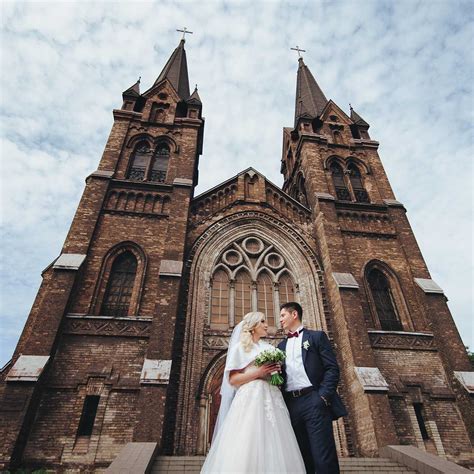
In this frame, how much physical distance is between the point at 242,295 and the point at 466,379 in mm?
7605

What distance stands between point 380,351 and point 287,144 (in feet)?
50.7

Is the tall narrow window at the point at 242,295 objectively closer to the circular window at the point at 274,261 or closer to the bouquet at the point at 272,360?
the circular window at the point at 274,261

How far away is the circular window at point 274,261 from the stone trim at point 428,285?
513cm

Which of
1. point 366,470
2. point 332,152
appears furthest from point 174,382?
point 332,152

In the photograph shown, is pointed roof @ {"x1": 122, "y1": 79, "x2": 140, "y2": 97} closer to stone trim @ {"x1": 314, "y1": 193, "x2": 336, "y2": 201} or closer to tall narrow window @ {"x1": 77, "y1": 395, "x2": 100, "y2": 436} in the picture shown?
stone trim @ {"x1": 314, "y1": 193, "x2": 336, "y2": 201}

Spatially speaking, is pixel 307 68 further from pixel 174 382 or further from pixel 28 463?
pixel 28 463

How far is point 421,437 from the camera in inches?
392

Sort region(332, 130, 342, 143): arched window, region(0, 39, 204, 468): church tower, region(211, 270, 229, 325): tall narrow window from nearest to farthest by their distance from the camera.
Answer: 1. region(0, 39, 204, 468): church tower
2. region(211, 270, 229, 325): tall narrow window
3. region(332, 130, 342, 143): arched window

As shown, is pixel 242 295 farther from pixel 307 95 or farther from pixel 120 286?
pixel 307 95

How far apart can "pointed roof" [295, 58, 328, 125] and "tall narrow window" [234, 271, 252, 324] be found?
11172 millimetres

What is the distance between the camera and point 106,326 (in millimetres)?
10469

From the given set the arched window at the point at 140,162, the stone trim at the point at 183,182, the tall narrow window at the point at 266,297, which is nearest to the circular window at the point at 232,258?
the tall narrow window at the point at 266,297

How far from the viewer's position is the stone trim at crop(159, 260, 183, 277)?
11.1 m

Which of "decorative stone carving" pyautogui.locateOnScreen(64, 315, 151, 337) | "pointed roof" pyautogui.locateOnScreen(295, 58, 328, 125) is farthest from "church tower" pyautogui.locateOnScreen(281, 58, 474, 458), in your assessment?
"decorative stone carving" pyautogui.locateOnScreen(64, 315, 151, 337)
